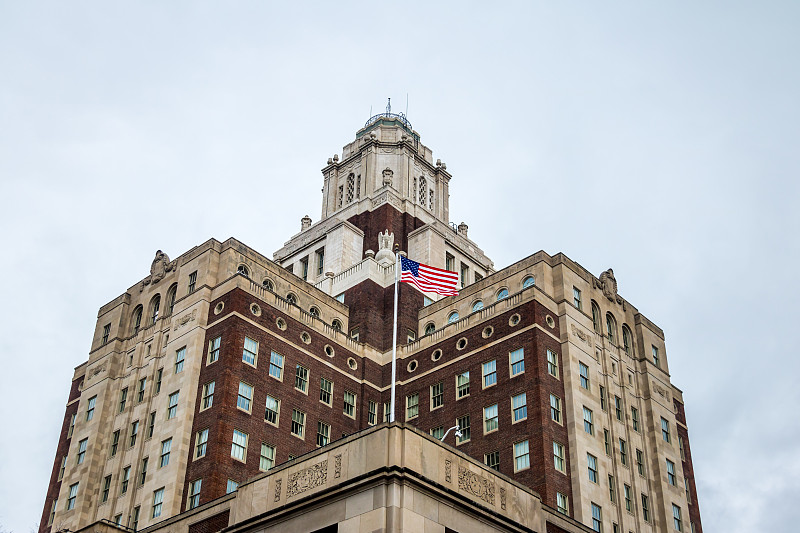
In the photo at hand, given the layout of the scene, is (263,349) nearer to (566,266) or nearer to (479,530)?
(566,266)

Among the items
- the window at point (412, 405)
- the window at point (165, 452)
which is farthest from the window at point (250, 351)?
the window at point (412, 405)

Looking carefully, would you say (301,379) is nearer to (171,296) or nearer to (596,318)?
(171,296)

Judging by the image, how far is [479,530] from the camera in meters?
39.7

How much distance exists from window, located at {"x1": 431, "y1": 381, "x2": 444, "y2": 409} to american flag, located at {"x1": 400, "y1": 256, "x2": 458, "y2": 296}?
29.1 ft

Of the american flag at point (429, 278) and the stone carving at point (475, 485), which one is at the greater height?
the american flag at point (429, 278)

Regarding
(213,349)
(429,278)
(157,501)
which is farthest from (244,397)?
(429,278)

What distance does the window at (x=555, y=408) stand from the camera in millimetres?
65500

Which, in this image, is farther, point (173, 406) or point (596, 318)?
point (596, 318)

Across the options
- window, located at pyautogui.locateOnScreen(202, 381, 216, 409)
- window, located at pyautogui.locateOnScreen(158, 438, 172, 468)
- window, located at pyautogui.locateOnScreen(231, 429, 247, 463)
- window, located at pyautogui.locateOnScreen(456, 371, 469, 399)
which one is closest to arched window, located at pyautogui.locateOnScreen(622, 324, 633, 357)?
window, located at pyautogui.locateOnScreen(456, 371, 469, 399)

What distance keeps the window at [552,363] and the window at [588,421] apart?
3.14 m

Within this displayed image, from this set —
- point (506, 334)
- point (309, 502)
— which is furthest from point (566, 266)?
point (309, 502)

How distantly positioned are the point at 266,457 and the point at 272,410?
3.44 m

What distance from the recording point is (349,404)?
74.2 meters

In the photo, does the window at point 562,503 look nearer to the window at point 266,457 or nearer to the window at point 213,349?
the window at point 266,457
